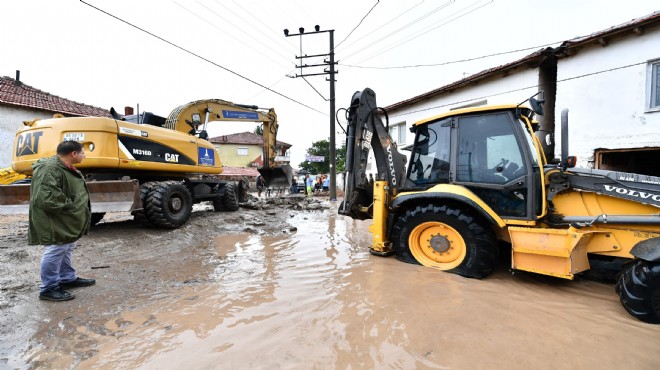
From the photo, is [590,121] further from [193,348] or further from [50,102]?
[50,102]

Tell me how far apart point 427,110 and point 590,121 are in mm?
6093

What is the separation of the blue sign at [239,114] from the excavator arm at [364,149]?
16.6 ft

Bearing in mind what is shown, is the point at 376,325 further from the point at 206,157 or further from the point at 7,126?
the point at 7,126

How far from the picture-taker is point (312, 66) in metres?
15.4

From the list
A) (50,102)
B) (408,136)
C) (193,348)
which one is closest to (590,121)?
(408,136)

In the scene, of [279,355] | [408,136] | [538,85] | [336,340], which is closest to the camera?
[279,355]

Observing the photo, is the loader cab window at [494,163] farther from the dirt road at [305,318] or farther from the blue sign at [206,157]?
the blue sign at [206,157]

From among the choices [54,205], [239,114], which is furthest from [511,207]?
[239,114]

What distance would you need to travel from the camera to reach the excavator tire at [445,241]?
3562 mm

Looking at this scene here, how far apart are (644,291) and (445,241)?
69.8 inches

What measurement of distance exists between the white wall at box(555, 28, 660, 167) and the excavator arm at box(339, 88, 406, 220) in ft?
20.7

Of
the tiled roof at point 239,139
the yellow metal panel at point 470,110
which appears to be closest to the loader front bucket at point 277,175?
the yellow metal panel at point 470,110

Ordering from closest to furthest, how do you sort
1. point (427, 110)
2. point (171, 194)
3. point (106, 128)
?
point (106, 128) → point (171, 194) → point (427, 110)

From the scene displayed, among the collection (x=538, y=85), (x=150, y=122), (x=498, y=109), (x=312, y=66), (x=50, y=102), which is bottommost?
(x=498, y=109)
